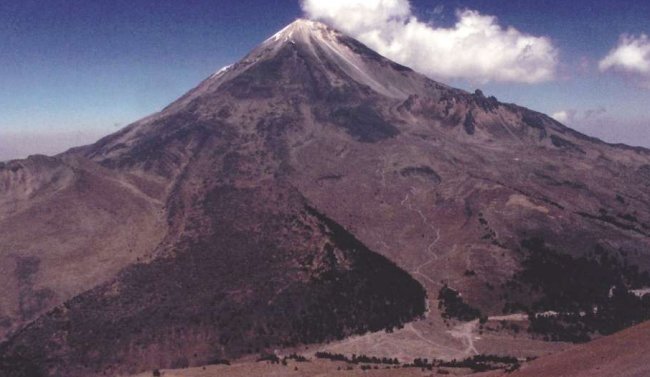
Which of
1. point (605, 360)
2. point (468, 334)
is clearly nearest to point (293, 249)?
point (468, 334)

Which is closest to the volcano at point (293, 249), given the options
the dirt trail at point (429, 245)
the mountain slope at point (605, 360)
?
the dirt trail at point (429, 245)

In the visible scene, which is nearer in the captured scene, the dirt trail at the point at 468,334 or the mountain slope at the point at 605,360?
the mountain slope at the point at 605,360

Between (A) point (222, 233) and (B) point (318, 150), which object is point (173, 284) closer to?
(A) point (222, 233)

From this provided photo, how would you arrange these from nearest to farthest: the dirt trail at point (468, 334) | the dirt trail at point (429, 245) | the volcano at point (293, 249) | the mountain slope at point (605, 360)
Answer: the mountain slope at point (605, 360)
the dirt trail at point (468, 334)
the volcano at point (293, 249)
the dirt trail at point (429, 245)

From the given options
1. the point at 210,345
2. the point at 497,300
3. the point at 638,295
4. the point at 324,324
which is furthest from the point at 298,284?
the point at 638,295

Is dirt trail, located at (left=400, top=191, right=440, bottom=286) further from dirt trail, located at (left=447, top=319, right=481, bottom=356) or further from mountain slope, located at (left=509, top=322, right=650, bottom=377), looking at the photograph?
mountain slope, located at (left=509, top=322, right=650, bottom=377)

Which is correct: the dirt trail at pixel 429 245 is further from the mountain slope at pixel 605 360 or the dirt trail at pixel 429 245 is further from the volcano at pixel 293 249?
the mountain slope at pixel 605 360

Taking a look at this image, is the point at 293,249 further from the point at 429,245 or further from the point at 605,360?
the point at 605,360

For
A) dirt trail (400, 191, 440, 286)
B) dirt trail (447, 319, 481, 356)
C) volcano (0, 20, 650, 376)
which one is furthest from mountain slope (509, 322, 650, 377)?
dirt trail (400, 191, 440, 286)
